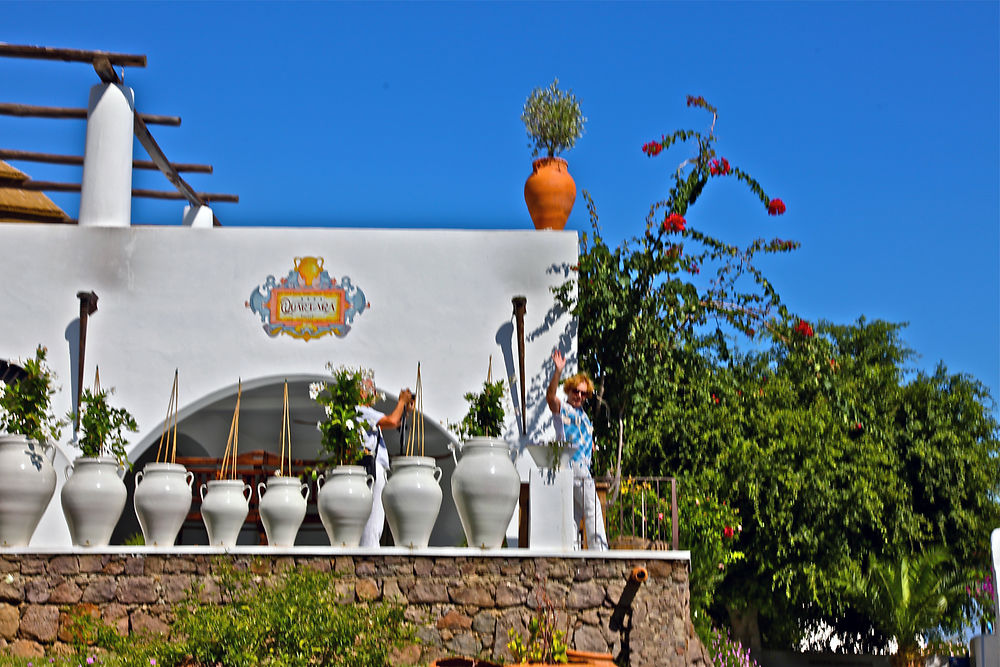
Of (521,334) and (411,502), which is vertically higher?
(521,334)

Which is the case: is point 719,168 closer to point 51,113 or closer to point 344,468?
point 344,468

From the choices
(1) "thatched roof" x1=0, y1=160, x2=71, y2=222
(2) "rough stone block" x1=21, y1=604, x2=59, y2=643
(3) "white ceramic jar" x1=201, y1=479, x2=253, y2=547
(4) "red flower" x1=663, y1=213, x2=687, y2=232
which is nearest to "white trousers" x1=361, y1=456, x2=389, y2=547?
(3) "white ceramic jar" x1=201, y1=479, x2=253, y2=547

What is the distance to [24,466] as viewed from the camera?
750 centimetres

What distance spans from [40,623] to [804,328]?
706 centimetres

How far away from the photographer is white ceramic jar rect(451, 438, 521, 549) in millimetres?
7301

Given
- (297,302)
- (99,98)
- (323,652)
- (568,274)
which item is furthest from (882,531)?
(99,98)

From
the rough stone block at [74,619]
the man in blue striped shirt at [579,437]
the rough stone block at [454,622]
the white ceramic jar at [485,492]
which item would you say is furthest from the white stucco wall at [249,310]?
the rough stone block at [454,622]

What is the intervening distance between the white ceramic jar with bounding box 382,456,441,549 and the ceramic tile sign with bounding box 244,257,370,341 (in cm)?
277

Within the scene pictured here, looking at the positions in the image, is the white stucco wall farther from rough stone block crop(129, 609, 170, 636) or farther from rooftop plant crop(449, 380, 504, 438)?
rough stone block crop(129, 609, 170, 636)

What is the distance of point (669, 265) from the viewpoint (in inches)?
407

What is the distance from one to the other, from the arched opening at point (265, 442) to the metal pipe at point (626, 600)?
144 inches

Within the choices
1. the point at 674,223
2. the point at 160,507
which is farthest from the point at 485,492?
the point at 674,223

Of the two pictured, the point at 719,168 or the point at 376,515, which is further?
the point at 719,168

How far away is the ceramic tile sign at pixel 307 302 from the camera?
9.90 meters
